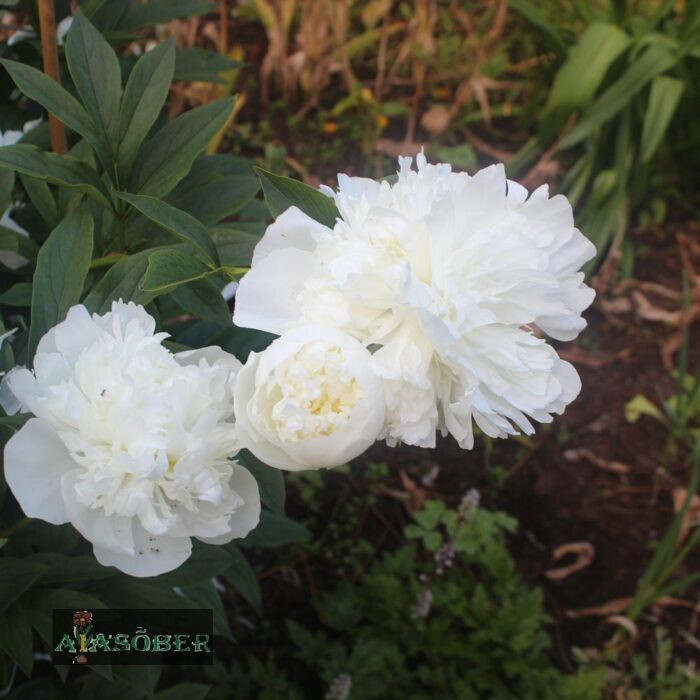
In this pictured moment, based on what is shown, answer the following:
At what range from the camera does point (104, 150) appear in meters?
0.80

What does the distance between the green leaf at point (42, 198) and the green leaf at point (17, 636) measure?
1.28 ft

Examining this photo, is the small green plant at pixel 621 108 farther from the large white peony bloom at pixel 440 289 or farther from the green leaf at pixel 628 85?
the large white peony bloom at pixel 440 289

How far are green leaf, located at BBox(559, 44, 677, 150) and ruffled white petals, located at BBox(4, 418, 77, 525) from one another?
1.73 meters

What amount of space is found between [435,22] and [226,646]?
1.91m

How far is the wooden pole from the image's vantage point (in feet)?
2.68

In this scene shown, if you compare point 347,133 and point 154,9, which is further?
point 347,133

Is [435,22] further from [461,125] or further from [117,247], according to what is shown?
[117,247]

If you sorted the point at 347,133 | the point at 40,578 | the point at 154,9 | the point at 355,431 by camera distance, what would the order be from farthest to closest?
the point at 347,133 < the point at 154,9 < the point at 40,578 < the point at 355,431

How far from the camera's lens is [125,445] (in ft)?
1.80

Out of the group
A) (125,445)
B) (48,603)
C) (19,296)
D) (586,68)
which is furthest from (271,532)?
(586,68)

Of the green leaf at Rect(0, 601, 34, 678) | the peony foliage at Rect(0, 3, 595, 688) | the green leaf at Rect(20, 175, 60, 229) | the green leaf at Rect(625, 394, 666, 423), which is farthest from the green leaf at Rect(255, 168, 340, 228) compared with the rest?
the green leaf at Rect(625, 394, 666, 423)

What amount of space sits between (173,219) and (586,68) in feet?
5.35

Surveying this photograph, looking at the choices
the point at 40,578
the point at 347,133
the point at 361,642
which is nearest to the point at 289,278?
the point at 40,578

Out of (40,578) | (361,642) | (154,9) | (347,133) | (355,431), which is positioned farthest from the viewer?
(347,133)
